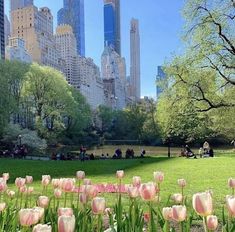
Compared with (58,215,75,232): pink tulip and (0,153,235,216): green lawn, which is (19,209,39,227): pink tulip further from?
(0,153,235,216): green lawn

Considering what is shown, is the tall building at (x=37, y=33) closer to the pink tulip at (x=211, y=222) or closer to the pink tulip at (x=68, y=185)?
the pink tulip at (x=68, y=185)

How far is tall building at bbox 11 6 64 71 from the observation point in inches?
4776

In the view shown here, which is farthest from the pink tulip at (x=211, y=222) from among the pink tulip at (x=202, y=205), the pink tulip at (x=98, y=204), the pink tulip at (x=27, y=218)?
the pink tulip at (x=27, y=218)

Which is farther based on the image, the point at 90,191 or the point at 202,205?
the point at 90,191

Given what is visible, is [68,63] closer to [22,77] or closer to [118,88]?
[118,88]

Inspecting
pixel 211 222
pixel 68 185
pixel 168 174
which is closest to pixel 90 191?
pixel 68 185

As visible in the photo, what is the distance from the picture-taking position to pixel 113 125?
9625 cm

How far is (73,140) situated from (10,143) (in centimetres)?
2049

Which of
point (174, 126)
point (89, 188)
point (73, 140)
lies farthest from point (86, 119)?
point (89, 188)

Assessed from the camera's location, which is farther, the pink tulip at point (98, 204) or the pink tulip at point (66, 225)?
the pink tulip at point (98, 204)

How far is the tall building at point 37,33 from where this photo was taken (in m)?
121

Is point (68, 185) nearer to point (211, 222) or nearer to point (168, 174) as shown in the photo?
point (211, 222)

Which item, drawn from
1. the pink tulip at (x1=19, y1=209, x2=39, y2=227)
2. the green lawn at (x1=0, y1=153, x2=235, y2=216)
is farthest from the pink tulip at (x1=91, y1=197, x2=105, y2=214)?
the green lawn at (x1=0, y1=153, x2=235, y2=216)

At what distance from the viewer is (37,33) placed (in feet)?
436
